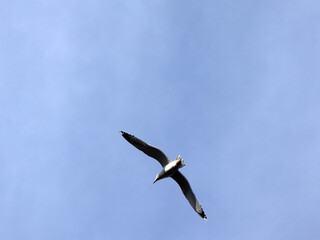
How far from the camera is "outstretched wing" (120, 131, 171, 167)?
40.2 meters

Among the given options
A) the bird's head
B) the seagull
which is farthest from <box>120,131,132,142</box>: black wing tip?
the bird's head

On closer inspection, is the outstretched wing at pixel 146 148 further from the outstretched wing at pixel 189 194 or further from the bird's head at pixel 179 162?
the outstretched wing at pixel 189 194

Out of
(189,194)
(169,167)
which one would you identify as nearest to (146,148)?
(169,167)

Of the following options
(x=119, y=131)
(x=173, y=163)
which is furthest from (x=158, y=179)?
(x=119, y=131)

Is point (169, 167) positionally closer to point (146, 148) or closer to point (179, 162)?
point (179, 162)

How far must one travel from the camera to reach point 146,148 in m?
40.3

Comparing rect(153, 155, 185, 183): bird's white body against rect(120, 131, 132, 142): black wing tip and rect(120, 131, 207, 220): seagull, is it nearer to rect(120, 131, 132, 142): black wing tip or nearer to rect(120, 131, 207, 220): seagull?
rect(120, 131, 207, 220): seagull

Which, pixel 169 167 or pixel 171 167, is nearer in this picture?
pixel 171 167

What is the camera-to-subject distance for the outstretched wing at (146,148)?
132 feet

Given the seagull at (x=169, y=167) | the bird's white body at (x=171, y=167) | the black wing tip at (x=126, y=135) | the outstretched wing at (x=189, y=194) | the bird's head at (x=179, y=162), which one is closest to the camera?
the bird's head at (x=179, y=162)

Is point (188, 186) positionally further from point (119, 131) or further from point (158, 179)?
point (119, 131)

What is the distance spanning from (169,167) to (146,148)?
2.95 meters

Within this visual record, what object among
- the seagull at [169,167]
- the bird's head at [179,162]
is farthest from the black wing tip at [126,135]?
the bird's head at [179,162]

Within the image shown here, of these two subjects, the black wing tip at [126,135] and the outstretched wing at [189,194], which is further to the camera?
the outstretched wing at [189,194]
